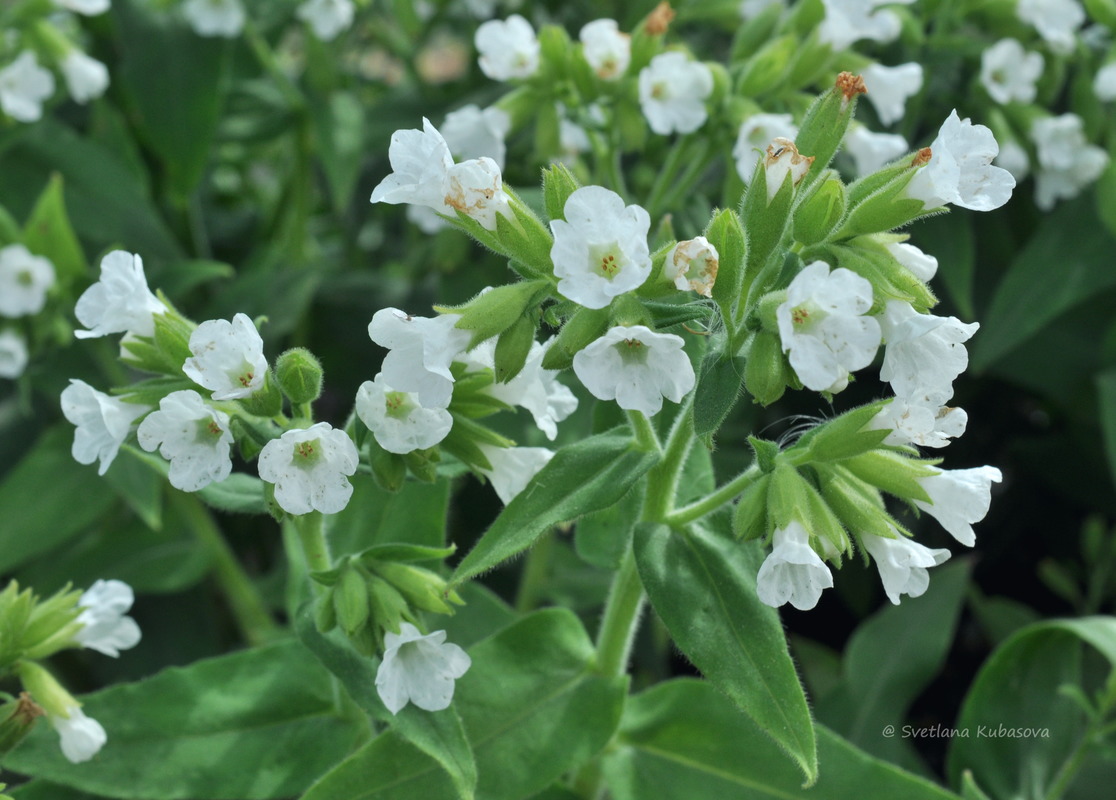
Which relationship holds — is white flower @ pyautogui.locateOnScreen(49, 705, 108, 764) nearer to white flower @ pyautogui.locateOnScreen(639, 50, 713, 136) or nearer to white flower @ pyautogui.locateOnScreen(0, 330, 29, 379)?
white flower @ pyautogui.locateOnScreen(0, 330, 29, 379)

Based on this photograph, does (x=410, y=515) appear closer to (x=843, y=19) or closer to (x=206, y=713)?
(x=206, y=713)

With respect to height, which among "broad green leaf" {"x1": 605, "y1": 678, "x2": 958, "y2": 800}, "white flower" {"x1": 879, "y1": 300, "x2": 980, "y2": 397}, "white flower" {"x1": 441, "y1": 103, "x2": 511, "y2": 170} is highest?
"white flower" {"x1": 879, "y1": 300, "x2": 980, "y2": 397}

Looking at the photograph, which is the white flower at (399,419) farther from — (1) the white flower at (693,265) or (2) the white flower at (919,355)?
(2) the white flower at (919,355)

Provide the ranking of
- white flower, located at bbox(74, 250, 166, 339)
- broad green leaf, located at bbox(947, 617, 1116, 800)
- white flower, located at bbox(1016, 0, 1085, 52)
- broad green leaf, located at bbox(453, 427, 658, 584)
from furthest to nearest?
white flower, located at bbox(1016, 0, 1085, 52), broad green leaf, located at bbox(947, 617, 1116, 800), white flower, located at bbox(74, 250, 166, 339), broad green leaf, located at bbox(453, 427, 658, 584)

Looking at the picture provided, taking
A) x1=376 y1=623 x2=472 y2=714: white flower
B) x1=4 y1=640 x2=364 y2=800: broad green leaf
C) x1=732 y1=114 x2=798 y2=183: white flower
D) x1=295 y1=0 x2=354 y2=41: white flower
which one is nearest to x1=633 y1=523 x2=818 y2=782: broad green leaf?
x1=376 y1=623 x2=472 y2=714: white flower

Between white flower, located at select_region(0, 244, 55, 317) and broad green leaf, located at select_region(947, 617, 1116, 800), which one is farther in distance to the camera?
white flower, located at select_region(0, 244, 55, 317)

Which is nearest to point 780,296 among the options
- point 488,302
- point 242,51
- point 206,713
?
point 488,302
